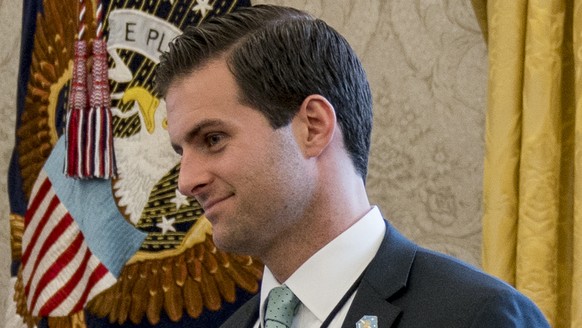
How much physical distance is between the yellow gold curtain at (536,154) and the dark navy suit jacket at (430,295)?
69cm

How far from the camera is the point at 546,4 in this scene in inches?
87.3

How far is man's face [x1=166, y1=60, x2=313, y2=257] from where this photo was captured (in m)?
1.57

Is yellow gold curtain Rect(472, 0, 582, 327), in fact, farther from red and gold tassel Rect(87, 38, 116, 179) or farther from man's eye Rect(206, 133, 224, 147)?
red and gold tassel Rect(87, 38, 116, 179)

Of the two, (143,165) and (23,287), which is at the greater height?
(143,165)

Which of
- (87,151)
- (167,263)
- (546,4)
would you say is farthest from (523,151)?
(87,151)

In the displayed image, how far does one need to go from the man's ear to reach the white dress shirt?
0.52 feet

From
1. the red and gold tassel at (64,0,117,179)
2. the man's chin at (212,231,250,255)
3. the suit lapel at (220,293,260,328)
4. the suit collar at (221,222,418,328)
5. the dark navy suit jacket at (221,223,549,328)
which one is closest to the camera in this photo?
the dark navy suit jacket at (221,223,549,328)

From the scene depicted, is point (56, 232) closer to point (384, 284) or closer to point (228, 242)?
point (228, 242)

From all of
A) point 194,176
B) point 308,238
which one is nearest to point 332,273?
point 308,238

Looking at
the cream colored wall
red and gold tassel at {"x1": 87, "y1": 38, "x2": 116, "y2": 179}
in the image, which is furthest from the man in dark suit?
red and gold tassel at {"x1": 87, "y1": 38, "x2": 116, "y2": 179}

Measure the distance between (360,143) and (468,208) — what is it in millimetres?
949

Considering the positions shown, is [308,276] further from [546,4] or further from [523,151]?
[546,4]

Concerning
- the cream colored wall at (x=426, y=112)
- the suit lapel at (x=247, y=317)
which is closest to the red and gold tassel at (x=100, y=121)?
the cream colored wall at (x=426, y=112)

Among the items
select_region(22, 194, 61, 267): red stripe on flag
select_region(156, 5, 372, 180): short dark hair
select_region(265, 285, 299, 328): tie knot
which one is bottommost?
select_region(22, 194, 61, 267): red stripe on flag
